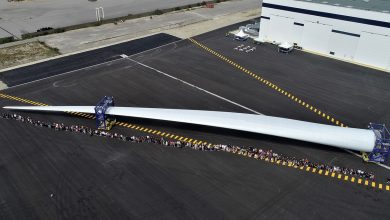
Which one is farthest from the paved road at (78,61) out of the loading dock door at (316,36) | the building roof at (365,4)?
the building roof at (365,4)

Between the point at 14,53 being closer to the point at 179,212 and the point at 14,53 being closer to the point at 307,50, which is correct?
the point at 179,212

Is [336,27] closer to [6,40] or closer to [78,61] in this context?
[78,61]

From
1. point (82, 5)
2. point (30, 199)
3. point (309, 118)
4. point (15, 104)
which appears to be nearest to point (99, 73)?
point (15, 104)

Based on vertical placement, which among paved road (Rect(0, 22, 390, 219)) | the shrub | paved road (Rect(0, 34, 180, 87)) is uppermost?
the shrub

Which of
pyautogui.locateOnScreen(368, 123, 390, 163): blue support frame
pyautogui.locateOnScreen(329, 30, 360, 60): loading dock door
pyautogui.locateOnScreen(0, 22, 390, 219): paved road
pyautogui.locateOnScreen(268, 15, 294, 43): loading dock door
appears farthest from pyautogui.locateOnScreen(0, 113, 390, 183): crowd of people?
pyautogui.locateOnScreen(268, 15, 294, 43): loading dock door

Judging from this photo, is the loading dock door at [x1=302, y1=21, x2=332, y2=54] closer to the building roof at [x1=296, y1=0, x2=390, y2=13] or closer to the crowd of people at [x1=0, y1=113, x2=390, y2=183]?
the building roof at [x1=296, y1=0, x2=390, y2=13]

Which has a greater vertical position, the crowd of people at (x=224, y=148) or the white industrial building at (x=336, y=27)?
the white industrial building at (x=336, y=27)

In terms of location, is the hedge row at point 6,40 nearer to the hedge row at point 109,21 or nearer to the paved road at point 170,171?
the hedge row at point 109,21

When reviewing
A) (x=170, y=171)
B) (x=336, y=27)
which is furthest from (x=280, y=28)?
(x=170, y=171)
